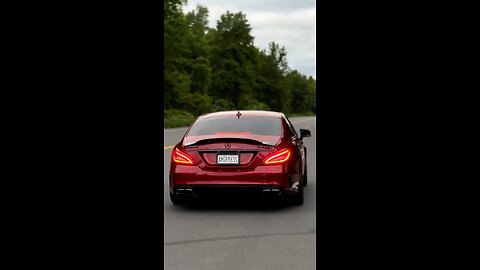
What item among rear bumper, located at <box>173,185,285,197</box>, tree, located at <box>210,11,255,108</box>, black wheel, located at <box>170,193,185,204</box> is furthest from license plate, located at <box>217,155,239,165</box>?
tree, located at <box>210,11,255,108</box>

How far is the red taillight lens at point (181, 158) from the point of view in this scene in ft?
30.4

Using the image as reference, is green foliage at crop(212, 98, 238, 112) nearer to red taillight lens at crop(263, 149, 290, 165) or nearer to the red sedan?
the red sedan

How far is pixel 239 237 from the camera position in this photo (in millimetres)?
7273

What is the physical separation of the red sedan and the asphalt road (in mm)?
314

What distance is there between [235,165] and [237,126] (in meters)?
0.81

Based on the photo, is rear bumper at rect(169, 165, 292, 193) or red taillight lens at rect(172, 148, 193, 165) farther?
red taillight lens at rect(172, 148, 193, 165)

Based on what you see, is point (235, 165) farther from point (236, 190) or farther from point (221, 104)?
point (221, 104)

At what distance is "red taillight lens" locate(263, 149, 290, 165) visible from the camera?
9148 mm

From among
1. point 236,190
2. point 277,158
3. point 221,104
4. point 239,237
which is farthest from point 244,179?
point 221,104

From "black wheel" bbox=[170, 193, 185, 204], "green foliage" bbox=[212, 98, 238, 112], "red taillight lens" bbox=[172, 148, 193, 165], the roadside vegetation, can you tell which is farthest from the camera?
"green foliage" bbox=[212, 98, 238, 112]
